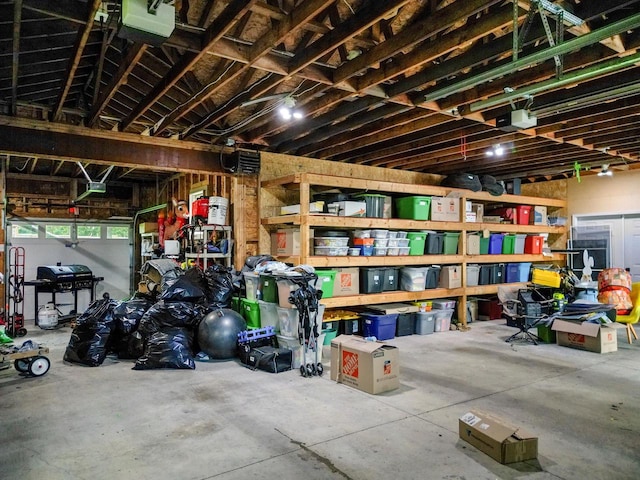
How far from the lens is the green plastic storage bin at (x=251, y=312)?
5.73 meters

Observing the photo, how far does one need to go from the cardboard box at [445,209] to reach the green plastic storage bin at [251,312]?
3469mm

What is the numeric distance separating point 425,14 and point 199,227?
4416mm

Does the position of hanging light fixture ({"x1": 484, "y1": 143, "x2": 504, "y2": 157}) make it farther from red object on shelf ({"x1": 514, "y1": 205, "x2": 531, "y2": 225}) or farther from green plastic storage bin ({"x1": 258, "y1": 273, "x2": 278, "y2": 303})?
green plastic storage bin ({"x1": 258, "y1": 273, "x2": 278, "y2": 303})

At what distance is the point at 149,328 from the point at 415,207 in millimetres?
4384

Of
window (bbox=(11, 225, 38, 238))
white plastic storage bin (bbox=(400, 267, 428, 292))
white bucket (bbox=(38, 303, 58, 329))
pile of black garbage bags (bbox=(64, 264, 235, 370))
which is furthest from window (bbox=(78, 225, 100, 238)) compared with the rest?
white plastic storage bin (bbox=(400, 267, 428, 292))

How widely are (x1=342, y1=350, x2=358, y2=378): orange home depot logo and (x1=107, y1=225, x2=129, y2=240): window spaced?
8063 mm

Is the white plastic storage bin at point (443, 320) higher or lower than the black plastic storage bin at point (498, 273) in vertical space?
lower

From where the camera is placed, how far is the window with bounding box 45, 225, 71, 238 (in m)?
9.63

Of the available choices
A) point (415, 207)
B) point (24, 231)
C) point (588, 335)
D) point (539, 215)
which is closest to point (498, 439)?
point (588, 335)

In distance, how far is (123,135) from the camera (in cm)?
581

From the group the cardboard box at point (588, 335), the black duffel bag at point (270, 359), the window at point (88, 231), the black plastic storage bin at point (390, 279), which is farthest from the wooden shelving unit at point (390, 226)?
the window at point (88, 231)

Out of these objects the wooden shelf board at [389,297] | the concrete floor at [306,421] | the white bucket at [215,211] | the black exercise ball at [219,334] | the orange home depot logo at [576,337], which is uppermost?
the white bucket at [215,211]

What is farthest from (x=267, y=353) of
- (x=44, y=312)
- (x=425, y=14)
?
(x=44, y=312)

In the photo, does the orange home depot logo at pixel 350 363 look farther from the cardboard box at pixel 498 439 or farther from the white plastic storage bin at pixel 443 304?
the white plastic storage bin at pixel 443 304
